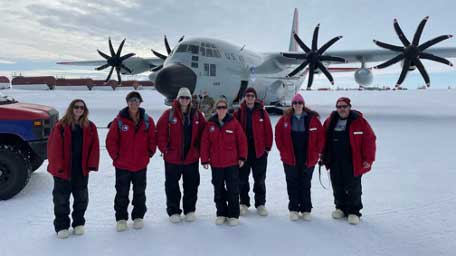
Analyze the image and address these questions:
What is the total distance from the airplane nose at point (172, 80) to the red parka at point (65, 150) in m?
8.42

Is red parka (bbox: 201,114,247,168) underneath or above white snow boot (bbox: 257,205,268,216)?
above

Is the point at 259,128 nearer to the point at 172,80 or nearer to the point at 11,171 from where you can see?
the point at 11,171

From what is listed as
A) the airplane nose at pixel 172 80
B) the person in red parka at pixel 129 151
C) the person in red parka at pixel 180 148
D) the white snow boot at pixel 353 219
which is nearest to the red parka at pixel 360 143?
the white snow boot at pixel 353 219

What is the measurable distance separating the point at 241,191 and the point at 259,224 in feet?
2.30

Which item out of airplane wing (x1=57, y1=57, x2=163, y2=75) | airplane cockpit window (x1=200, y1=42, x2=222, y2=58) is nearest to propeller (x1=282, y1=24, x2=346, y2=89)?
airplane cockpit window (x1=200, y1=42, x2=222, y2=58)

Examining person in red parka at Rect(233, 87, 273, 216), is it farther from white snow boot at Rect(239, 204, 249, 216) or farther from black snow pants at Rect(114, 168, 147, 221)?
black snow pants at Rect(114, 168, 147, 221)

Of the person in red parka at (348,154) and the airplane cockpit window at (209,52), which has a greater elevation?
the airplane cockpit window at (209,52)

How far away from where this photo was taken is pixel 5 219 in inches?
184

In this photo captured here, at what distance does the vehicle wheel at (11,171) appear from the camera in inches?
205

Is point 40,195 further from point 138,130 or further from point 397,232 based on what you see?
point 397,232

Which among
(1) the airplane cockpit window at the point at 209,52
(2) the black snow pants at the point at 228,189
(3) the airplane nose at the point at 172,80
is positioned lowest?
(2) the black snow pants at the point at 228,189

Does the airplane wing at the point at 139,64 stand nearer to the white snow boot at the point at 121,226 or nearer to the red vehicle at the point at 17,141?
the red vehicle at the point at 17,141

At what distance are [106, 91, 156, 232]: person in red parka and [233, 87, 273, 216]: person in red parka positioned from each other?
1.55 m

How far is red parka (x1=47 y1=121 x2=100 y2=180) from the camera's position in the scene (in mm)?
4039
